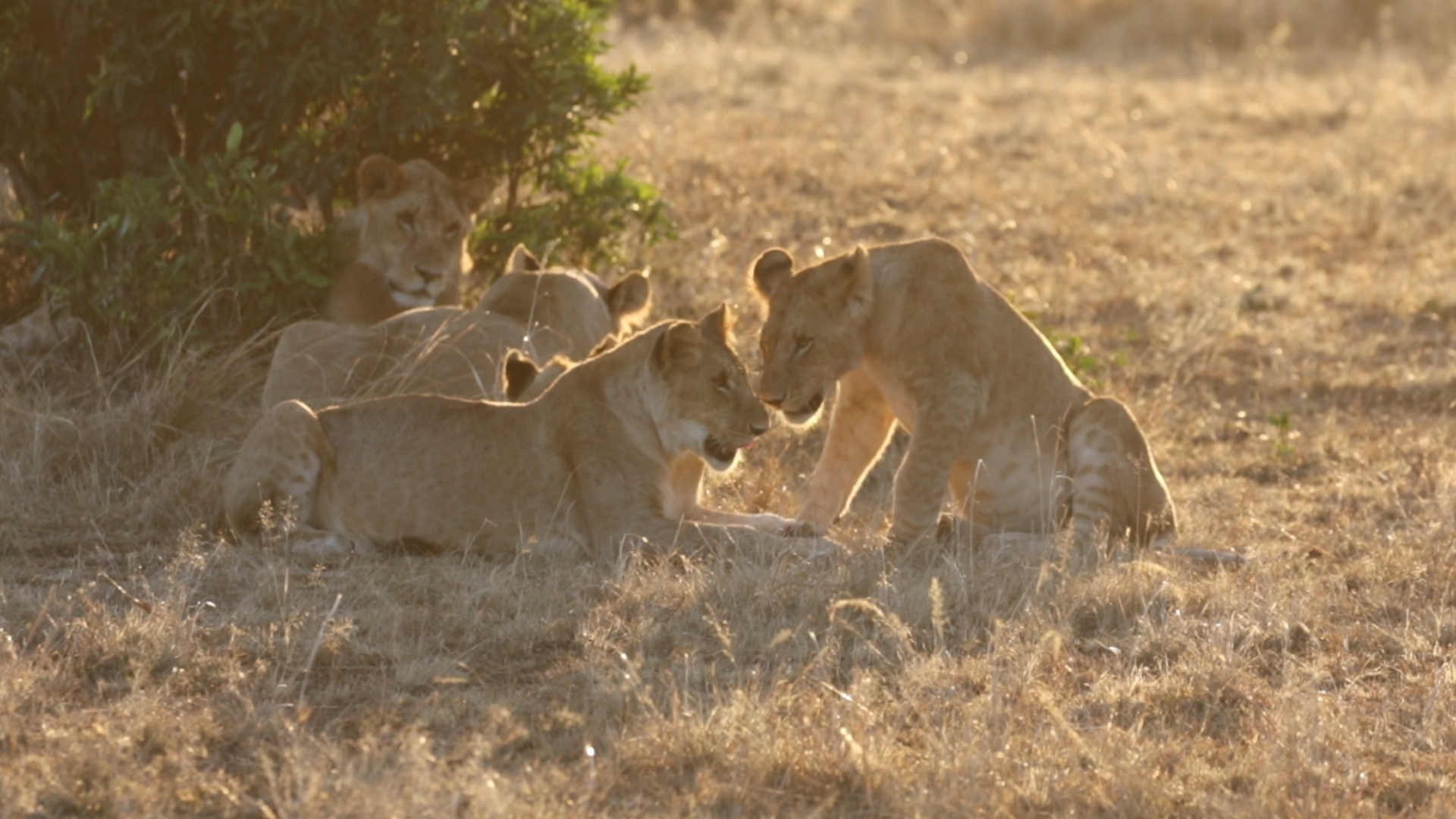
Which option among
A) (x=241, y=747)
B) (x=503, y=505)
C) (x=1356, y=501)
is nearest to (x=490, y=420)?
(x=503, y=505)

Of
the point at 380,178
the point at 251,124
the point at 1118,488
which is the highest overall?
the point at 251,124

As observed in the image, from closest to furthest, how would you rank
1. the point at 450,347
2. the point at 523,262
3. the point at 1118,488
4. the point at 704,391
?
the point at 704,391 → the point at 1118,488 → the point at 450,347 → the point at 523,262

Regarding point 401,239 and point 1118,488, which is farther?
point 401,239

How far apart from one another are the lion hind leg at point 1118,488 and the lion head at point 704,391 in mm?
1191

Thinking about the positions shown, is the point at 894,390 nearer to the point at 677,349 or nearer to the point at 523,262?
the point at 677,349

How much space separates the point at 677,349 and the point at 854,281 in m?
0.65

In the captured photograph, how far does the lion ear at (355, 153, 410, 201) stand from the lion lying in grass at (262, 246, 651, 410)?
629 mm

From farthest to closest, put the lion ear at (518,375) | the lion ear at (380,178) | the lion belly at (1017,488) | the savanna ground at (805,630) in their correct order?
the lion ear at (380,178), the lion ear at (518,375), the lion belly at (1017,488), the savanna ground at (805,630)

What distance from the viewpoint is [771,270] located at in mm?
6977

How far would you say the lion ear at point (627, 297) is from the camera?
8.88 m

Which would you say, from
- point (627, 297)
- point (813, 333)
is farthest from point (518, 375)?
point (627, 297)

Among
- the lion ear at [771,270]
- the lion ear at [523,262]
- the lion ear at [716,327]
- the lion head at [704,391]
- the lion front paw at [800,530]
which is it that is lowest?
the lion front paw at [800,530]

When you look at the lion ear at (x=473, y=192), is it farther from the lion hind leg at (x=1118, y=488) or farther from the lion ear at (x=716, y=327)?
the lion hind leg at (x=1118, y=488)

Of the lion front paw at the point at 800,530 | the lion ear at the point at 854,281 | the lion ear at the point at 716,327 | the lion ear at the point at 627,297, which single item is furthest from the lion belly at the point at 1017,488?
the lion ear at the point at 627,297
